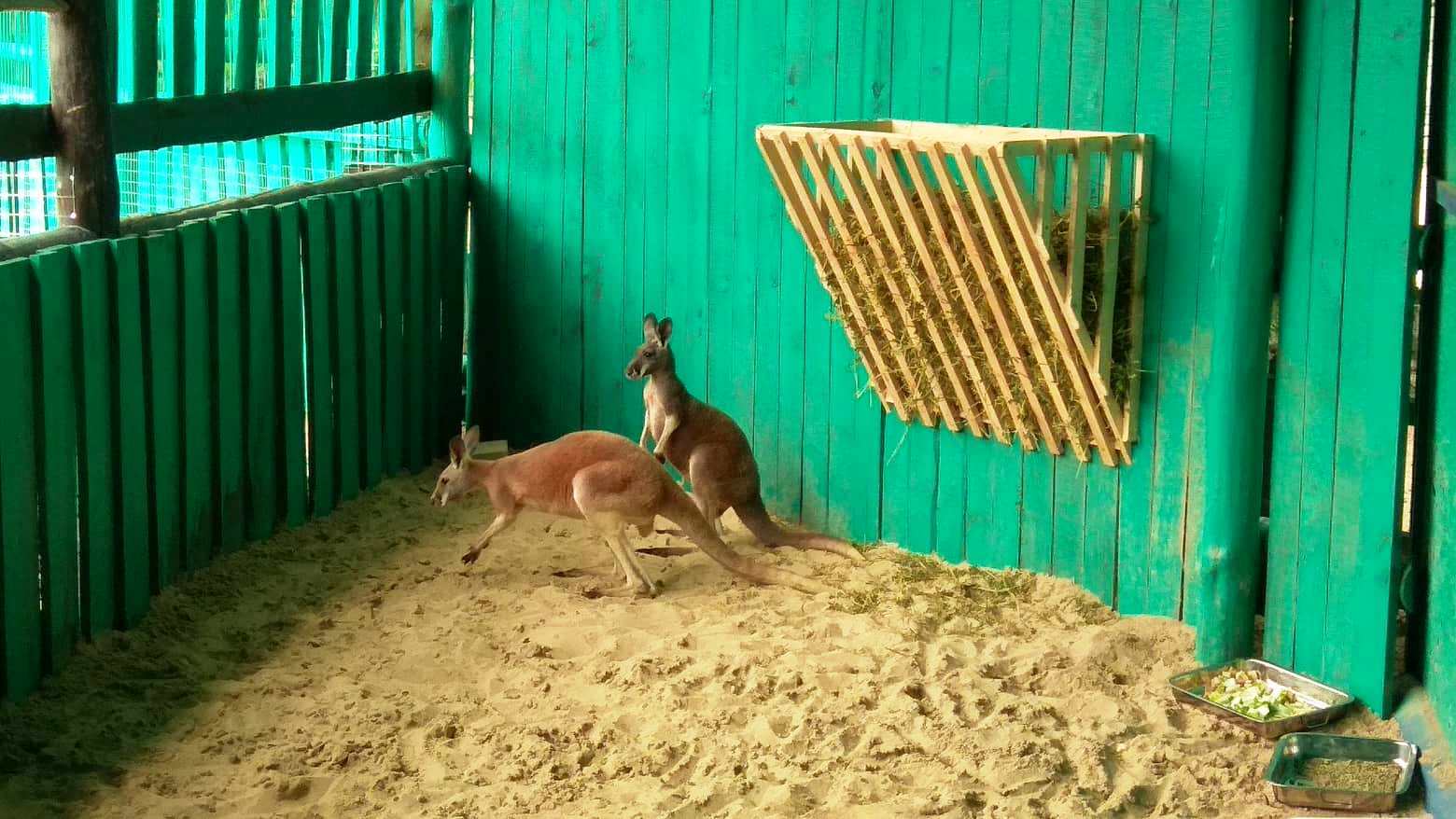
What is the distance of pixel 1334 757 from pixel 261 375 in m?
4.40

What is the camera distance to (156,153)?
789 cm

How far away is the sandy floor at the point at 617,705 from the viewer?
16.1ft

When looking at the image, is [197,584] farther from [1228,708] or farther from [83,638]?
[1228,708]

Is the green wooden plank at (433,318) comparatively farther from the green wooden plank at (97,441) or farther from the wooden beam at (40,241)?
the green wooden plank at (97,441)

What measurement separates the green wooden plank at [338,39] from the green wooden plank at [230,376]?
1519 mm

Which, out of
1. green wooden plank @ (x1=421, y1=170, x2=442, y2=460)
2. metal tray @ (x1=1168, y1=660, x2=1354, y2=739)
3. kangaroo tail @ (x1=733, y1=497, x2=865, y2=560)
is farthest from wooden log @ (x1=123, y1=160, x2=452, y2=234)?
metal tray @ (x1=1168, y1=660, x2=1354, y2=739)

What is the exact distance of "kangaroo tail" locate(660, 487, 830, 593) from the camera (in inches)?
266

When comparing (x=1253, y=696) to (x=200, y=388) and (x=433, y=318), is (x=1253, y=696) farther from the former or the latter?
(x=433, y=318)

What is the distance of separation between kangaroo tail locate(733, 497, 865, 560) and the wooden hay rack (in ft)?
2.56

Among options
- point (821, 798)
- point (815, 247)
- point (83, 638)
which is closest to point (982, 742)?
point (821, 798)

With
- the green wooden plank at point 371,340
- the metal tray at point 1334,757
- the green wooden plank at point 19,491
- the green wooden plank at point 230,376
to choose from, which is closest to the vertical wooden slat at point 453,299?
the green wooden plank at point 371,340

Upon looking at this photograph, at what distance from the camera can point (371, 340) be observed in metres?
7.84

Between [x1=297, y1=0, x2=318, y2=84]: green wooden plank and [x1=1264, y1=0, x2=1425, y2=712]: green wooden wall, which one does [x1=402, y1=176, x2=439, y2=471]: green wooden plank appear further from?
→ [x1=1264, y1=0, x2=1425, y2=712]: green wooden wall

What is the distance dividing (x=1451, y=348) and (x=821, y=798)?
Result: 2315 mm
